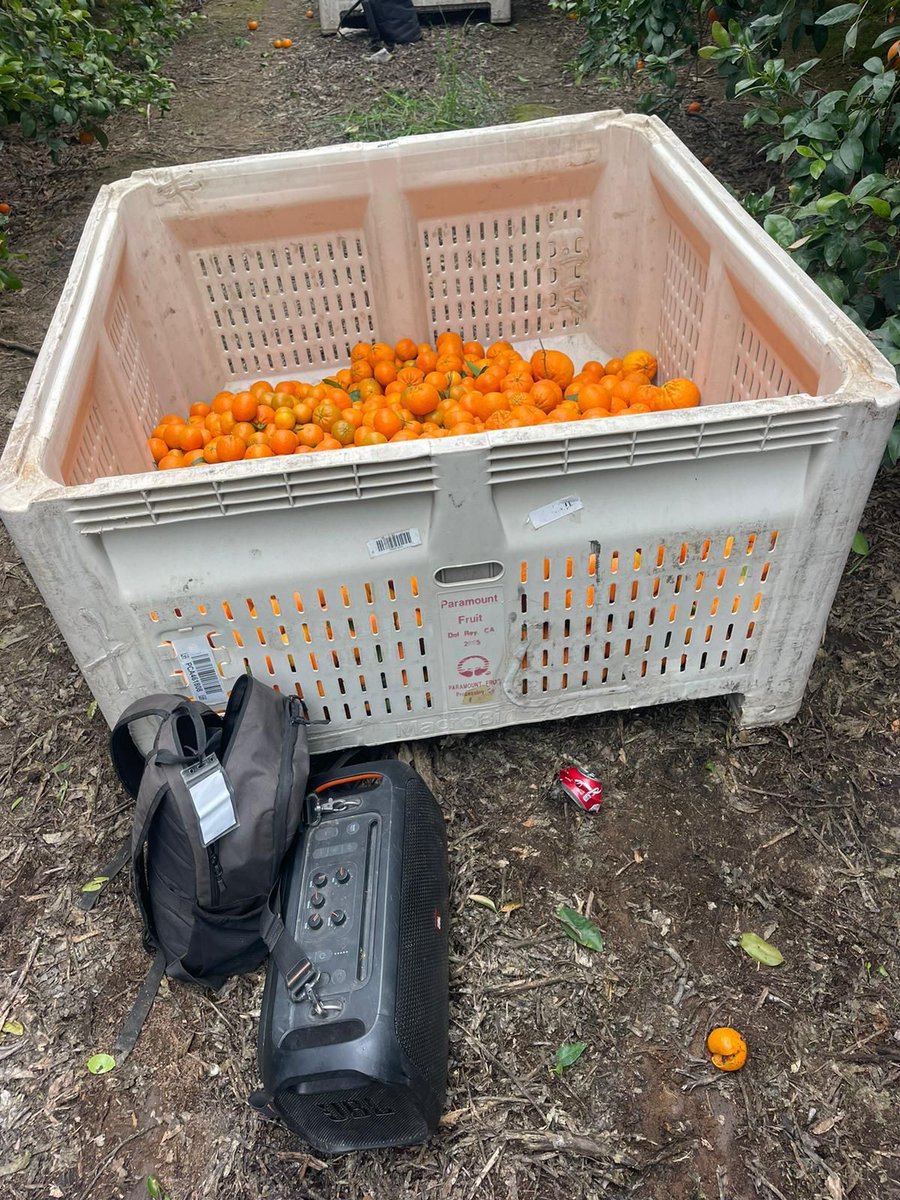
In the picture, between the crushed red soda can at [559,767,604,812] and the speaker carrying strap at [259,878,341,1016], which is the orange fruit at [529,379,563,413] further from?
the speaker carrying strap at [259,878,341,1016]

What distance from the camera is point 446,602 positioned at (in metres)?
2.16

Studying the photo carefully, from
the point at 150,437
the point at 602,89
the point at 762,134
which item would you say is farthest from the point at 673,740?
the point at 602,89

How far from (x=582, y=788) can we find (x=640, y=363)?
68.8 inches

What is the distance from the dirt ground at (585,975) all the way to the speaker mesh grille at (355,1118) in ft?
0.31

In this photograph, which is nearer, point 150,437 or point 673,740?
point 673,740

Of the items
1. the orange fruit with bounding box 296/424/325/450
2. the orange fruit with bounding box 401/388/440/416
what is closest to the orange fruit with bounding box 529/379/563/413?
the orange fruit with bounding box 401/388/440/416

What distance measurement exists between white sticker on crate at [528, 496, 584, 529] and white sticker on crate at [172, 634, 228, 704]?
0.85 meters

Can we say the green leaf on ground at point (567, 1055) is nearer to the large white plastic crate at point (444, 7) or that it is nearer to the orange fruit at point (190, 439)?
the orange fruit at point (190, 439)

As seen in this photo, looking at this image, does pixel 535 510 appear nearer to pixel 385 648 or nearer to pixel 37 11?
pixel 385 648

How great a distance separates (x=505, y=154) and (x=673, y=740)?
7.51 ft

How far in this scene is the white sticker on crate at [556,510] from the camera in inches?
79.2

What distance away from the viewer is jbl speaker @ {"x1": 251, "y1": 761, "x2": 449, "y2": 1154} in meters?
1.72

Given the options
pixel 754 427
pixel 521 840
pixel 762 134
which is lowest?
pixel 521 840

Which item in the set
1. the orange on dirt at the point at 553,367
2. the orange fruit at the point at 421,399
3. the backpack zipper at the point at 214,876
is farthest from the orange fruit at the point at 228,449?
the backpack zipper at the point at 214,876
